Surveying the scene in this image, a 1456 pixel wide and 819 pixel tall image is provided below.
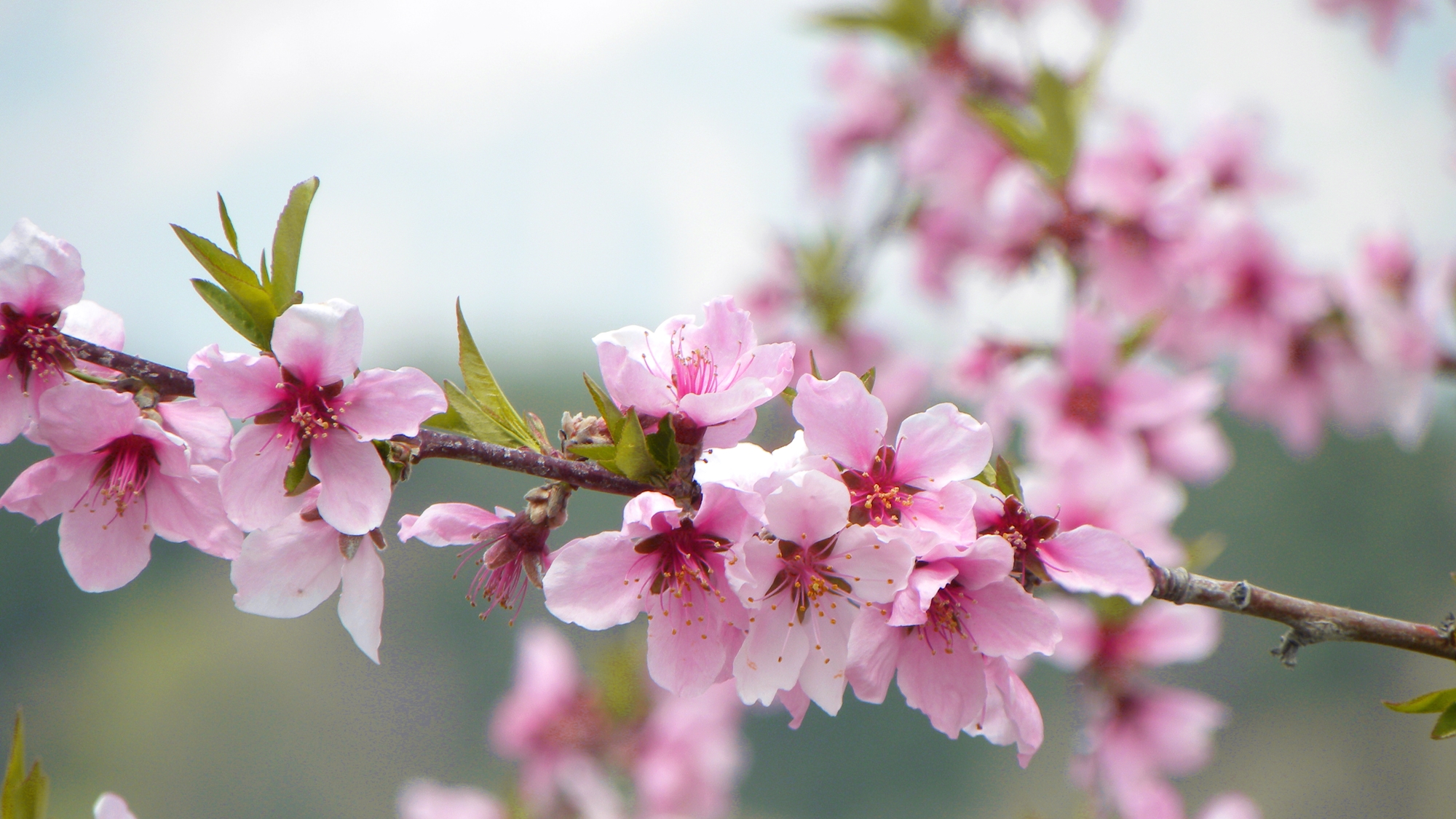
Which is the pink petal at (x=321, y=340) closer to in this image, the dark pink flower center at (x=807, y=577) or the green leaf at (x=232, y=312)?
the green leaf at (x=232, y=312)

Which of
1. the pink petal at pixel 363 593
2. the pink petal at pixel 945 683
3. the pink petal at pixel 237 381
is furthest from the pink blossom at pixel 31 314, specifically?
the pink petal at pixel 945 683

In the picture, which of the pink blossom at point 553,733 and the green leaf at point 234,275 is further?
the pink blossom at point 553,733

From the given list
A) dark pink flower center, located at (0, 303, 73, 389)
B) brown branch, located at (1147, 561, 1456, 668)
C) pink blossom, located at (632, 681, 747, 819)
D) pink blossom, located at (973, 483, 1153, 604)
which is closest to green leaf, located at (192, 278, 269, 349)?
dark pink flower center, located at (0, 303, 73, 389)

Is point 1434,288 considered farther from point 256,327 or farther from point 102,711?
point 102,711

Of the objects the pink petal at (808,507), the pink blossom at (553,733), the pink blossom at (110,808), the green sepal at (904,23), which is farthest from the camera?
the pink blossom at (553,733)

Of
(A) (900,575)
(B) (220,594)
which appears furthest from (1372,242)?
(B) (220,594)

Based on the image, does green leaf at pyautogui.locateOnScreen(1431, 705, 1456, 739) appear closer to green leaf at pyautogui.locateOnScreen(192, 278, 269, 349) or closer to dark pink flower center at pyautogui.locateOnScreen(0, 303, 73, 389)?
green leaf at pyautogui.locateOnScreen(192, 278, 269, 349)
